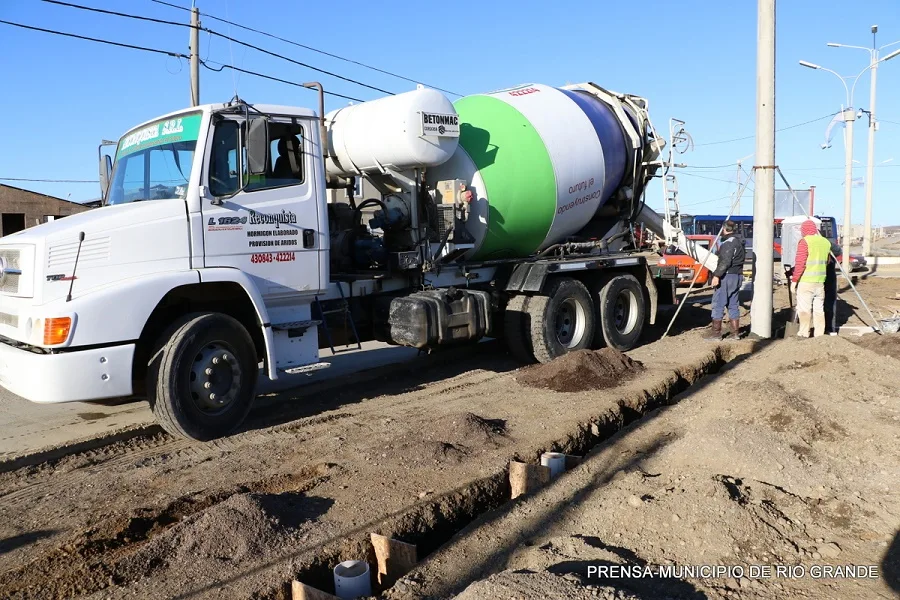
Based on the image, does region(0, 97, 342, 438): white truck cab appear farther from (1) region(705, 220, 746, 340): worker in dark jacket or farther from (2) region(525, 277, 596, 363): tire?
(1) region(705, 220, 746, 340): worker in dark jacket

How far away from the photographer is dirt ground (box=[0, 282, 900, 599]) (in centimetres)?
371

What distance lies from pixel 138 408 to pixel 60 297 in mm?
2307

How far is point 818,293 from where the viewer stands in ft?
33.7

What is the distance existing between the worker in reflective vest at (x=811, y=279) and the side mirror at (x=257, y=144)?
7892mm

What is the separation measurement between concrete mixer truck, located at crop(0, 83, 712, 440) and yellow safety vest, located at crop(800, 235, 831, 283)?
222 centimetres

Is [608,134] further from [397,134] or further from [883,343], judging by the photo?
[883,343]

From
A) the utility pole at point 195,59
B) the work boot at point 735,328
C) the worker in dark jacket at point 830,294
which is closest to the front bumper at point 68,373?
the work boot at point 735,328

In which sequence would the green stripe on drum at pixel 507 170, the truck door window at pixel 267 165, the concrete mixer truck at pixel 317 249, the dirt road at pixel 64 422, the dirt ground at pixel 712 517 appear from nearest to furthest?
the dirt ground at pixel 712 517 → the concrete mixer truck at pixel 317 249 → the dirt road at pixel 64 422 → the truck door window at pixel 267 165 → the green stripe on drum at pixel 507 170

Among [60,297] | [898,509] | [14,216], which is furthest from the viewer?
[14,216]

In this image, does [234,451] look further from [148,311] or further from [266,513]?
[266,513]

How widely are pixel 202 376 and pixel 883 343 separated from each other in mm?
8398

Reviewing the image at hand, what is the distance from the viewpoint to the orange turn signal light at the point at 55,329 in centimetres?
527

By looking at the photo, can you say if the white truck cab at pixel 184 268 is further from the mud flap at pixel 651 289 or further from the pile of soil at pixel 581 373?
the mud flap at pixel 651 289

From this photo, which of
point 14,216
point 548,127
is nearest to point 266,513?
point 548,127
